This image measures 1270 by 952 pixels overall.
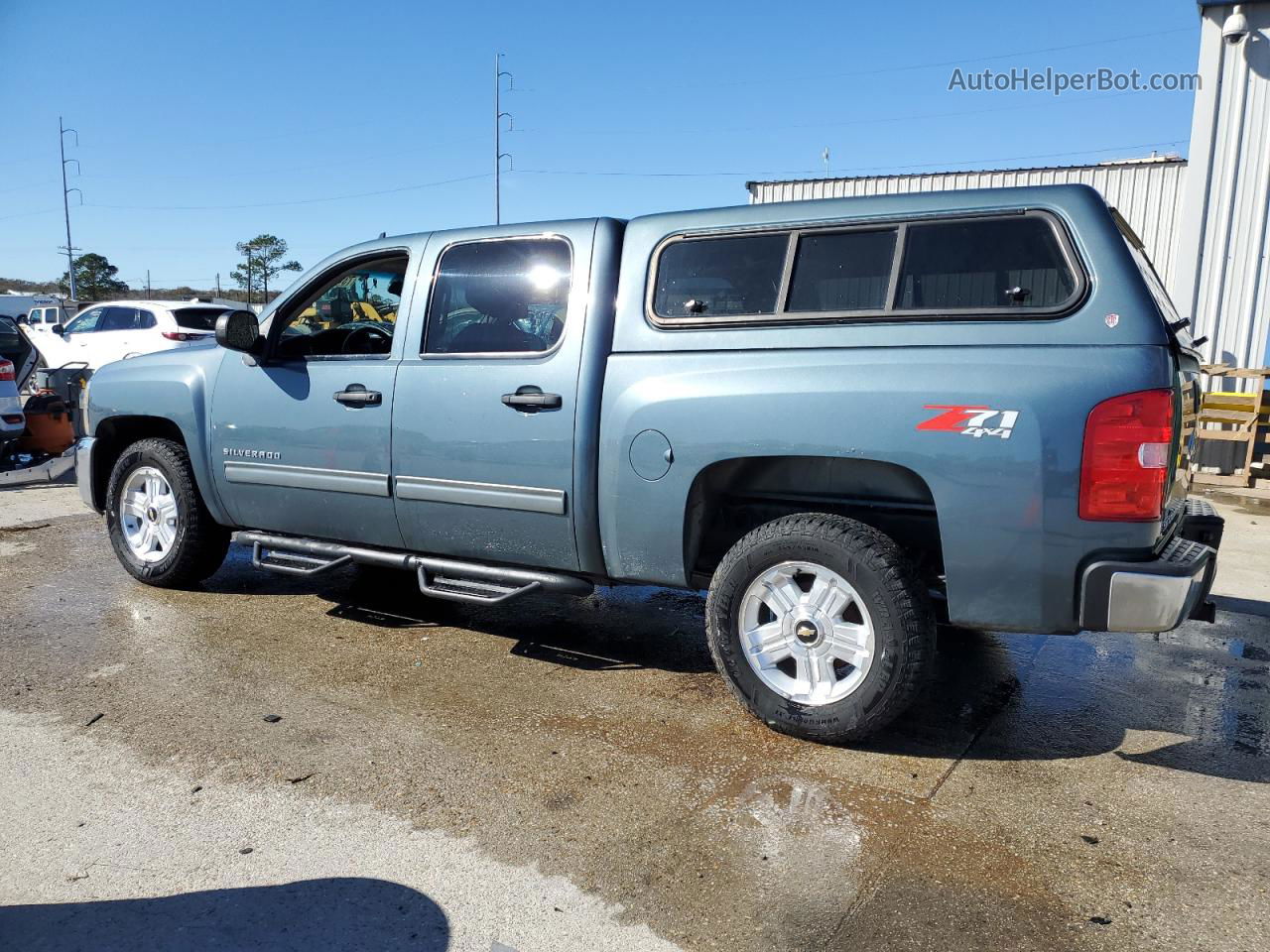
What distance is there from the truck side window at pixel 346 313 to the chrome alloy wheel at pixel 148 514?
1.20 meters

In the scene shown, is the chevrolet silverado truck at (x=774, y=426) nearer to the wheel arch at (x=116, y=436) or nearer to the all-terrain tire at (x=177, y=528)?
the all-terrain tire at (x=177, y=528)

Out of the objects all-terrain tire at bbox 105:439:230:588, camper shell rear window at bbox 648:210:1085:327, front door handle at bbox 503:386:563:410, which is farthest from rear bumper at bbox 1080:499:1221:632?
all-terrain tire at bbox 105:439:230:588

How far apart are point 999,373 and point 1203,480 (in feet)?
29.8

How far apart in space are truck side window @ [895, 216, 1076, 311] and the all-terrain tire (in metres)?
3.91

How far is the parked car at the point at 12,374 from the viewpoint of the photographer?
8.82 meters

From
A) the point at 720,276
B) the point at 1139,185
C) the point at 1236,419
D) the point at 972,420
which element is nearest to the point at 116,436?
the point at 720,276

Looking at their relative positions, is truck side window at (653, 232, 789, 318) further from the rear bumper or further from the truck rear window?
the truck rear window

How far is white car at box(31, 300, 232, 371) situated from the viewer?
14953 mm

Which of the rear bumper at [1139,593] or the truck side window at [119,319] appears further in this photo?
the truck side window at [119,319]

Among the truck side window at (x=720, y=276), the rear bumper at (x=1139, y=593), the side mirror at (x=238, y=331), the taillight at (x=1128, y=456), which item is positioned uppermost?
the truck side window at (x=720, y=276)

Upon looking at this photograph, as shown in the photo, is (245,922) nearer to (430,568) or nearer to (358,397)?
(430,568)

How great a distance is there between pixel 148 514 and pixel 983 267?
463 centimetres

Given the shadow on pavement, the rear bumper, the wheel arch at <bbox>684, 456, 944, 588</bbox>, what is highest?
the wheel arch at <bbox>684, 456, 944, 588</bbox>

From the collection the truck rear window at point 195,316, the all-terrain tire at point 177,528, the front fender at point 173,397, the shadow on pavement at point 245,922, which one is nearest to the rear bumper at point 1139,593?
the shadow on pavement at point 245,922
